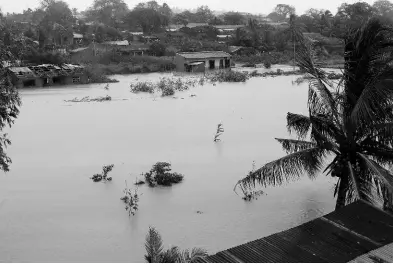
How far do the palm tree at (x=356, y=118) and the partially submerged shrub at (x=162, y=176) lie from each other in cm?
220

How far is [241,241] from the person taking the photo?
491 centimetres

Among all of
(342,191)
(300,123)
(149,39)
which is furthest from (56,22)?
(342,191)

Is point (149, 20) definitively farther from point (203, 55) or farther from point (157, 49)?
point (203, 55)

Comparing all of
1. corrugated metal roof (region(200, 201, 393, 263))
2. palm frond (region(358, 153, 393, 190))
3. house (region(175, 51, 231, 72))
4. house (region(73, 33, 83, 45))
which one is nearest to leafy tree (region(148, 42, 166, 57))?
house (region(175, 51, 231, 72))

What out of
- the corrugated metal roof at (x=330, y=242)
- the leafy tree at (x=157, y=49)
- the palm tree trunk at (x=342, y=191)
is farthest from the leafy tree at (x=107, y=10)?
the corrugated metal roof at (x=330, y=242)

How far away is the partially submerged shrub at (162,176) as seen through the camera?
6680mm

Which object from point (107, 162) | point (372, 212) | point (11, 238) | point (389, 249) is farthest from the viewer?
point (107, 162)

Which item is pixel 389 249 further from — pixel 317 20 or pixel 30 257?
pixel 317 20

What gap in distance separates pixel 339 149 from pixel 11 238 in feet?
12.3

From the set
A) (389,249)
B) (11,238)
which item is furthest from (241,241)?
(11,238)

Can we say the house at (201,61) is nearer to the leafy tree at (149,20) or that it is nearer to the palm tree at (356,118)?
the leafy tree at (149,20)

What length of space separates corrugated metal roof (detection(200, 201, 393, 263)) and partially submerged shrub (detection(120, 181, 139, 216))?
275cm

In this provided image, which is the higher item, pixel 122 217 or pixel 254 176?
pixel 254 176

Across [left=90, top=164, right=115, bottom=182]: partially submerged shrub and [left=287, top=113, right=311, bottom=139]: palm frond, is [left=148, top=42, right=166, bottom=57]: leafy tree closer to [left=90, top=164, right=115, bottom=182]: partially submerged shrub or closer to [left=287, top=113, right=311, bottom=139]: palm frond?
[left=90, top=164, right=115, bottom=182]: partially submerged shrub
